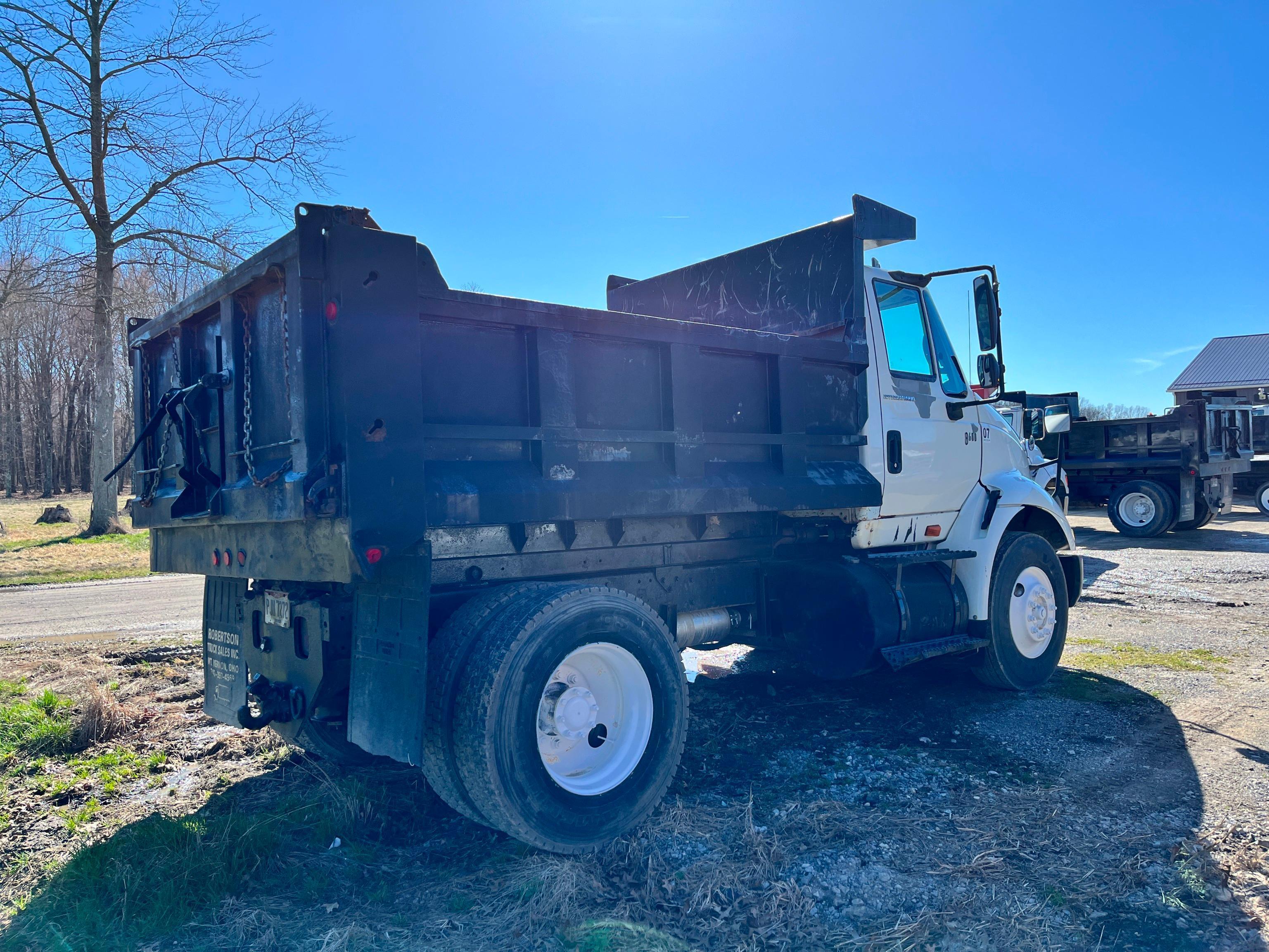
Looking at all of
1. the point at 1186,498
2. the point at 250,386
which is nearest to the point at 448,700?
the point at 250,386

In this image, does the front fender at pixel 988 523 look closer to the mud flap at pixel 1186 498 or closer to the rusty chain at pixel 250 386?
the rusty chain at pixel 250 386

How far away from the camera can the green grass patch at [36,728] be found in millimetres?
4504

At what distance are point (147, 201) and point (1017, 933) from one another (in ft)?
59.5

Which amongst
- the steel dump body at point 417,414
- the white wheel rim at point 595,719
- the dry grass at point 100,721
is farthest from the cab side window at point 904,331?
the dry grass at point 100,721

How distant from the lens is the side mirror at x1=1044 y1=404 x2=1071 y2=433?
606cm

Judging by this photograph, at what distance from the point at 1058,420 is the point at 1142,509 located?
12.2 metres

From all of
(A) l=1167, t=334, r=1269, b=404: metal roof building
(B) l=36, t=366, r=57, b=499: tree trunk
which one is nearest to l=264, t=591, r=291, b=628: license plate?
(A) l=1167, t=334, r=1269, b=404: metal roof building

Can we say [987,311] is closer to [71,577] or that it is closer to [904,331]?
[904,331]

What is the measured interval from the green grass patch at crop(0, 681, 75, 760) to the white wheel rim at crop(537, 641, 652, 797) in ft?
9.43

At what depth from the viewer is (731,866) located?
3184mm

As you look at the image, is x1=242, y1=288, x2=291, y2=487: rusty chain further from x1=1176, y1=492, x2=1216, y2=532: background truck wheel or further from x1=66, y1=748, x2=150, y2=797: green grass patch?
x1=1176, y1=492, x2=1216, y2=532: background truck wheel

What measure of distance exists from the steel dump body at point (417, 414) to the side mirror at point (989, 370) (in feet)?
4.50

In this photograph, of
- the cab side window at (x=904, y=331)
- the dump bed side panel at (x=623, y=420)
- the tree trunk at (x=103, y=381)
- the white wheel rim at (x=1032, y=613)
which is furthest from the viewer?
the tree trunk at (x=103, y=381)

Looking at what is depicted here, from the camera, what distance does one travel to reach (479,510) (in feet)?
10.7
